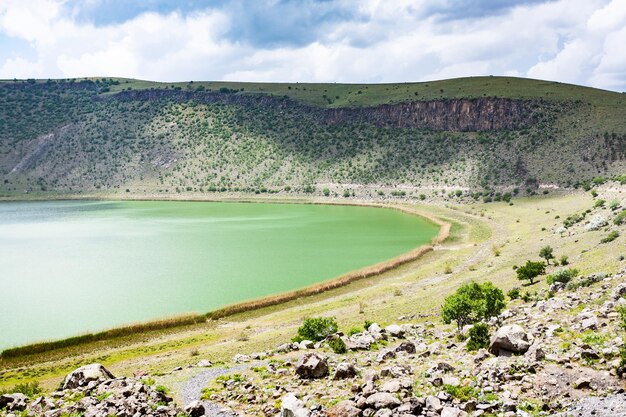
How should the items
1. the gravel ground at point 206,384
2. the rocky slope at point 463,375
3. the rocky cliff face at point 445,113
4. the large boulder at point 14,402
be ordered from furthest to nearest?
the rocky cliff face at point 445,113 → the large boulder at point 14,402 → the gravel ground at point 206,384 → the rocky slope at point 463,375

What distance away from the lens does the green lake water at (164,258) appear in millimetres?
40281

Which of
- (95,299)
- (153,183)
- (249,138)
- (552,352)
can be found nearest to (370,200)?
(249,138)

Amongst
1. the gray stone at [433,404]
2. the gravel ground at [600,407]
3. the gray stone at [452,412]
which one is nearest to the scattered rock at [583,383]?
the gravel ground at [600,407]

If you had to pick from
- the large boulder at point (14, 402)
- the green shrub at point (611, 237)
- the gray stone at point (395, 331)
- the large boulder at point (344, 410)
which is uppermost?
the green shrub at point (611, 237)

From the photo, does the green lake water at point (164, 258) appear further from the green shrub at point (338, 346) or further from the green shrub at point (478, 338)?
the green shrub at point (478, 338)

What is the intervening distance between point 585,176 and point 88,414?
107464 mm

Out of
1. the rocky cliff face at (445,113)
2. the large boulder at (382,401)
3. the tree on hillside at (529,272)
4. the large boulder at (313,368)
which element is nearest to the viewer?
the large boulder at (382,401)

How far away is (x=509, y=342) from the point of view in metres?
17.6

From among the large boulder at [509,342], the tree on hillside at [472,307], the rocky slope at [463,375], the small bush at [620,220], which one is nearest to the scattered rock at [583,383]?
the rocky slope at [463,375]

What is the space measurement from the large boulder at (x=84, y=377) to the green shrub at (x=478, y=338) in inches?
580

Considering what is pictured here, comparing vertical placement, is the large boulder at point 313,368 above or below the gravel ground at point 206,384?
above

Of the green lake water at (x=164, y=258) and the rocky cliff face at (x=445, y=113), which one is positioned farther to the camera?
the rocky cliff face at (x=445, y=113)

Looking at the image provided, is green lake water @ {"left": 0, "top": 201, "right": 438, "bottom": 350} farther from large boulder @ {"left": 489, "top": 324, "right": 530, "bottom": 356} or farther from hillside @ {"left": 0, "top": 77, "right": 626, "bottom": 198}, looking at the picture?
hillside @ {"left": 0, "top": 77, "right": 626, "bottom": 198}

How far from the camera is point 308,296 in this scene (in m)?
44.6
